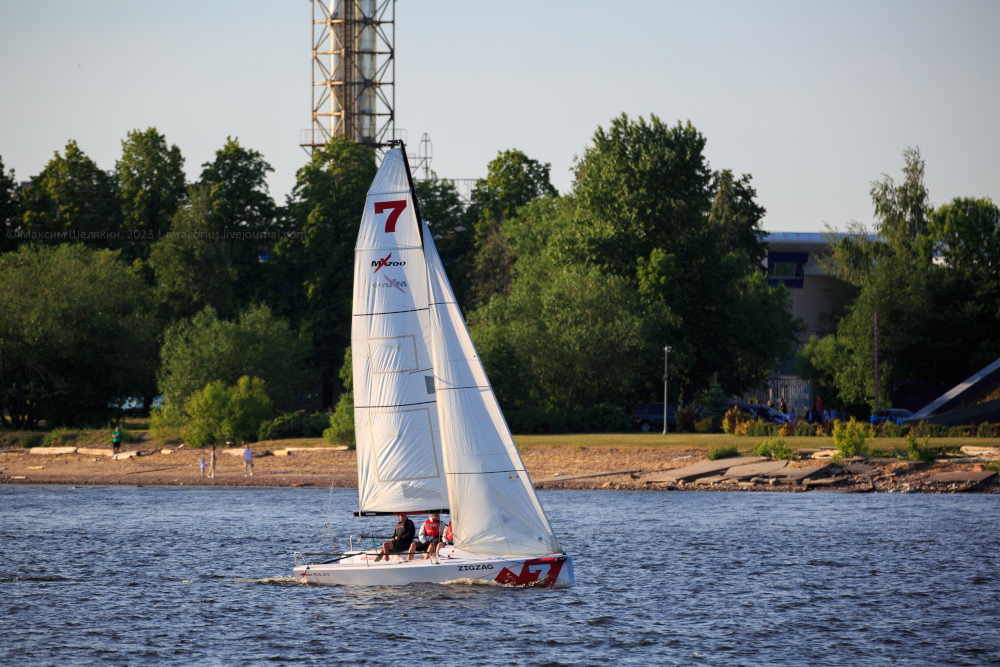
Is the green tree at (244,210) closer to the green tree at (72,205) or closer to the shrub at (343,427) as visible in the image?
the green tree at (72,205)

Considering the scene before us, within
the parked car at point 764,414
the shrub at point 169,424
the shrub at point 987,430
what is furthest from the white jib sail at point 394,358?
the parked car at point 764,414

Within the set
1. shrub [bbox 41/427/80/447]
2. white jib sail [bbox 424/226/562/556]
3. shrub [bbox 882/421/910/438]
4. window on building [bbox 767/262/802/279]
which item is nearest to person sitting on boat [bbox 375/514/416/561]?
white jib sail [bbox 424/226/562/556]

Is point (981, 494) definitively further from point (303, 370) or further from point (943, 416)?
point (303, 370)

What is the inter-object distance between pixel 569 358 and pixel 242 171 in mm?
32588

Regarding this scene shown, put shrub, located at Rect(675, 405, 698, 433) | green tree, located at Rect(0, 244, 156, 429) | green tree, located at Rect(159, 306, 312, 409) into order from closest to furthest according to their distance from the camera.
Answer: shrub, located at Rect(675, 405, 698, 433), green tree, located at Rect(159, 306, 312, 409), green tree, located at Rect(0, 244, 156, 429)

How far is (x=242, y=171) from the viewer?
81875mm

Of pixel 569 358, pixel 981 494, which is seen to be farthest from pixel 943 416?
pixel 569 358

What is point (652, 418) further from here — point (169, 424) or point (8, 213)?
point (8, 213)

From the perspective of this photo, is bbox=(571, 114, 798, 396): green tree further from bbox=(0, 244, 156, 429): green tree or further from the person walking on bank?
bbox=(0, 244, 156, 429): green tree

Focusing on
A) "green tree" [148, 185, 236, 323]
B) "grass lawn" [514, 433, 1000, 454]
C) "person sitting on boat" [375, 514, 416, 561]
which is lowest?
"person sitting on boat" [375, 514, 416, 561]

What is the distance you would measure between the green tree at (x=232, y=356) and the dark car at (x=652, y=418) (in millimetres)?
21912

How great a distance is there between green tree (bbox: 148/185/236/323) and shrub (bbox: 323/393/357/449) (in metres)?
19.9

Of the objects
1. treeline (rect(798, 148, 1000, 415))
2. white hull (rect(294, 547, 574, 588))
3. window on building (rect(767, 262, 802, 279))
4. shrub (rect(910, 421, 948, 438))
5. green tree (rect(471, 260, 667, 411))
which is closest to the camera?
white hull (rect(294, 547, 574, 588))

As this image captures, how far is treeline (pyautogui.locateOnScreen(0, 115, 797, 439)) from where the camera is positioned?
215 feet
